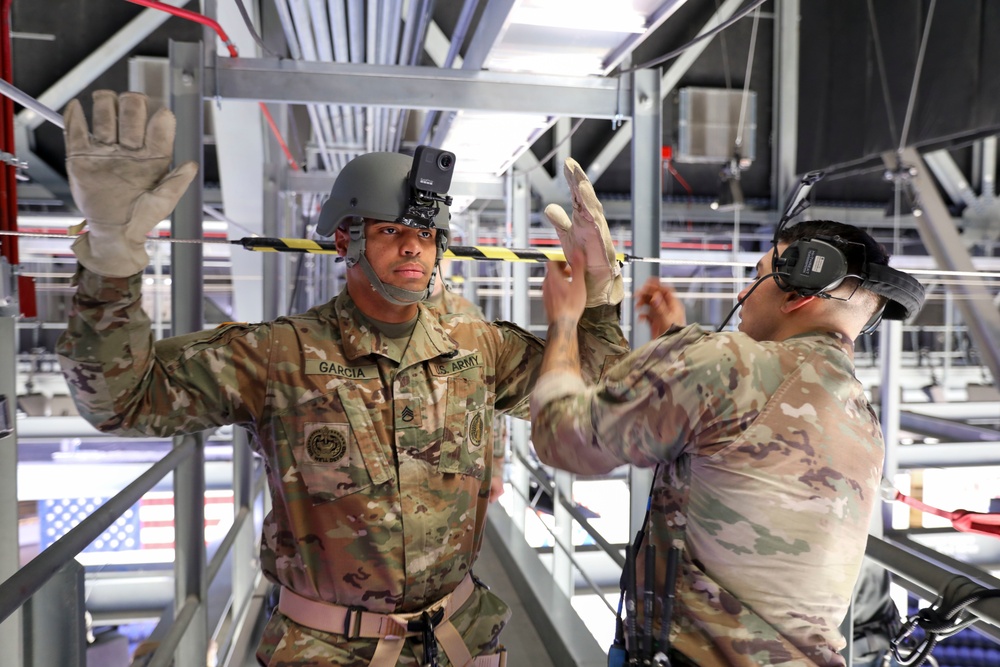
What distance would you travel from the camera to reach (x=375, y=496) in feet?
5.12

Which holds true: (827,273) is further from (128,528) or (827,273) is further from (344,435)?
(128,528)

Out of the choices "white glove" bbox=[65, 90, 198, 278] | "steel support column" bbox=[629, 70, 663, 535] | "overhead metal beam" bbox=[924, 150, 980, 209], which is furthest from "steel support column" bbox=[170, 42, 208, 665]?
"overhead metal beam" bbox=[924, 150, 980, 209]

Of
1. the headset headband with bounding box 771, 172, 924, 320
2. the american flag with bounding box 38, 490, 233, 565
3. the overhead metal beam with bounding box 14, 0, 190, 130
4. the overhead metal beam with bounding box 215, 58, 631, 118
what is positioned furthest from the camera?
the overhead metal beam with bounding box 14, 0, 190, 130

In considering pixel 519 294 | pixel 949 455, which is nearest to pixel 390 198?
pixel 519 294

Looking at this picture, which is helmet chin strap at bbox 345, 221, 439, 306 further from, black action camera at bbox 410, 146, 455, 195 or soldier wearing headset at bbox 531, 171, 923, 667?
soldier wearing headset at bbox 531, 171, 923, 667

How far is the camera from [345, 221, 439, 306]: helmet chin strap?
160 cm

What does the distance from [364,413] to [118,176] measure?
662 millimetres

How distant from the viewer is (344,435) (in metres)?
1.57

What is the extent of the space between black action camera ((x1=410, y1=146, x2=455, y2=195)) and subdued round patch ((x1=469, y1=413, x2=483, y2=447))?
0.53 metres

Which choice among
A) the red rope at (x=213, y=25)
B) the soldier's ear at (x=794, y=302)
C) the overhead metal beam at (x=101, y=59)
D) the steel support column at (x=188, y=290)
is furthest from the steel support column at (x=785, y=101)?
the soldier's ear at (x=794, y=302)

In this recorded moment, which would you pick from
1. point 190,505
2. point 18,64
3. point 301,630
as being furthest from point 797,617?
point 18,64

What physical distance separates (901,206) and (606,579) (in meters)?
6.01

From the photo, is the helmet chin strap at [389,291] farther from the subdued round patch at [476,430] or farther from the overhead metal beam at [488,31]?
the overhead metal beam at [488,31]

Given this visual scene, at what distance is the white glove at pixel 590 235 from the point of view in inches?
61.1
